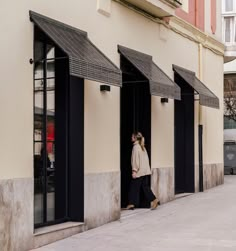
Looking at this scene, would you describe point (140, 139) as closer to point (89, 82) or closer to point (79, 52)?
point (89, 82)

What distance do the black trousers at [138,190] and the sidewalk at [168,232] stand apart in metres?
0.30

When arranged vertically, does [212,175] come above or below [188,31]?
below

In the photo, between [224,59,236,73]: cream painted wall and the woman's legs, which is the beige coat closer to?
the woman's legs

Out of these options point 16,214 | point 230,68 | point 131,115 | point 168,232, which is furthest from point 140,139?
point 230,68

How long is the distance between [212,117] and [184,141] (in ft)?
7.18

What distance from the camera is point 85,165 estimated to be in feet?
34.3

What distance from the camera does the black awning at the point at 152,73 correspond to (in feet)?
39.6

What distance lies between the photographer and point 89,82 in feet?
35.1

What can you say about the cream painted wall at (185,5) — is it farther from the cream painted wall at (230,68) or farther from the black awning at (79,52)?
the cream painted wall at (230,68)

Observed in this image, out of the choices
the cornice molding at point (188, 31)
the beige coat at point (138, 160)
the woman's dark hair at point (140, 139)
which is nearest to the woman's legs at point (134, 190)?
the beige coat at point (138, 160)

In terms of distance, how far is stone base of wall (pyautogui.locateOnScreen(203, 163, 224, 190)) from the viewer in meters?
17.8

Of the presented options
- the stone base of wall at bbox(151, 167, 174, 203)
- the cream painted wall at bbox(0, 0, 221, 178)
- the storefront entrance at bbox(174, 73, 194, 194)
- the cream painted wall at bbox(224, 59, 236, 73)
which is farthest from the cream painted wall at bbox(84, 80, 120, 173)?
the cream painted wall at bbox(224, 59, 236, 73)

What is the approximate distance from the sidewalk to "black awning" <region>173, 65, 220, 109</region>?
3027 millimetres

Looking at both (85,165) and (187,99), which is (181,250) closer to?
(85,165)
